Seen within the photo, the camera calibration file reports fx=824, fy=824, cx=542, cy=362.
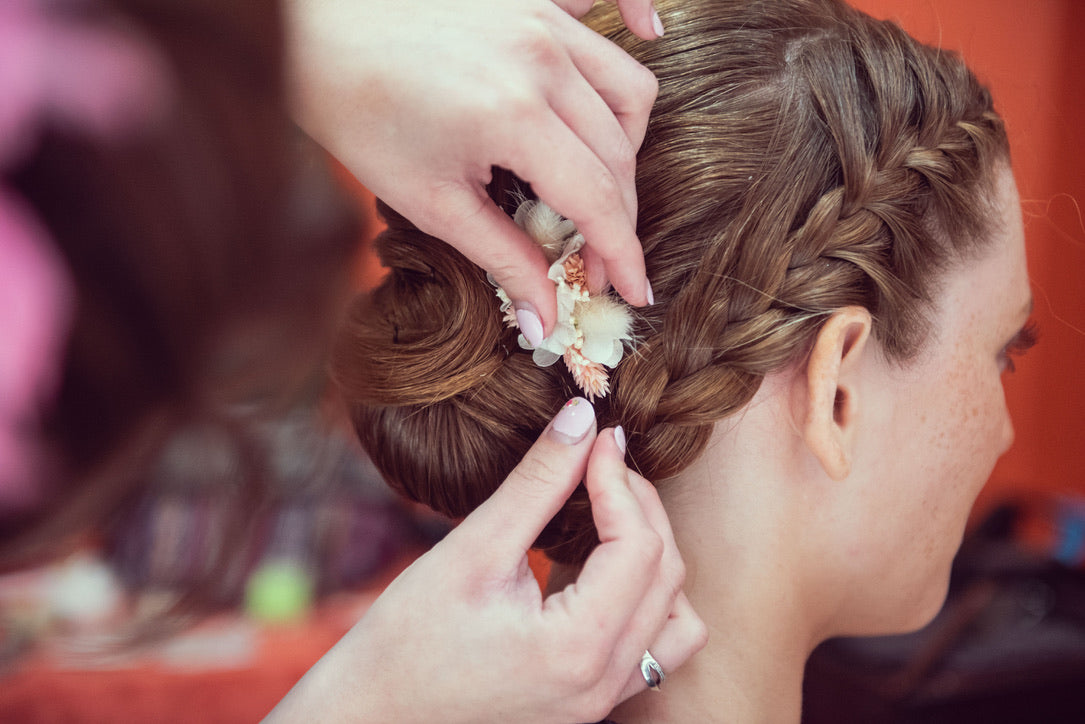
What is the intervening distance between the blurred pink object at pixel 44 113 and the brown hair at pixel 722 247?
0.57m

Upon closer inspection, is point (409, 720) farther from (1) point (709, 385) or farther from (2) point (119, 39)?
(2) point (119, 39)

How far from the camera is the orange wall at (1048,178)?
6.84 feet

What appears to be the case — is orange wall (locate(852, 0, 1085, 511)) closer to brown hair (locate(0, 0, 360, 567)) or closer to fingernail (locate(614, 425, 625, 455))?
→ fingernail (locate(614, 425, 625, 455))

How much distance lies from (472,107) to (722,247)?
33 centimetres

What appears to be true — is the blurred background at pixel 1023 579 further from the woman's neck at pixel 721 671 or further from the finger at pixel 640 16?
the finger at pixel 640 16

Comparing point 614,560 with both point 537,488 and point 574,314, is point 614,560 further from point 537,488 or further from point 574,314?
point 574,314

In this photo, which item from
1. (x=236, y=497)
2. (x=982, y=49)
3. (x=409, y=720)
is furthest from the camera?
(x=982, y=49)

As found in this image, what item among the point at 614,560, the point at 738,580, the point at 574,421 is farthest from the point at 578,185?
the point at 738,580

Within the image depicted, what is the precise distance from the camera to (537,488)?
85 centimetres

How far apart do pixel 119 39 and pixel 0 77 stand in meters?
0.05

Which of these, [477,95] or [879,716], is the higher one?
[477,95]

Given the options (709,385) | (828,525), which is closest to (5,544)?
(709,385)

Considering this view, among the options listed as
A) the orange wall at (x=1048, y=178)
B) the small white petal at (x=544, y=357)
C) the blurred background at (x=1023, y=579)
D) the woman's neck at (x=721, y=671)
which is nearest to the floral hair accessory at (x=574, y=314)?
the small white petal at (x=544, y=357)

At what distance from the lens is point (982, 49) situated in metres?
2.10
